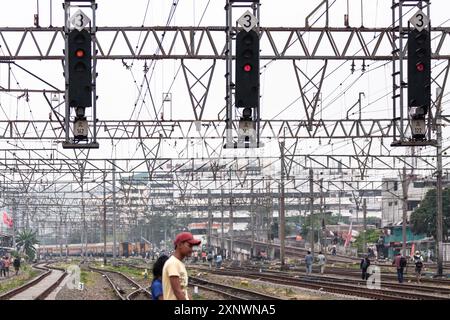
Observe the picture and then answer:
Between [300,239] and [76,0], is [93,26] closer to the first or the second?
[76,0]

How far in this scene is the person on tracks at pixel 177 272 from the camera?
8836mm

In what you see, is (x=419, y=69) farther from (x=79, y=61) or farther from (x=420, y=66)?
(x=79, y=61)

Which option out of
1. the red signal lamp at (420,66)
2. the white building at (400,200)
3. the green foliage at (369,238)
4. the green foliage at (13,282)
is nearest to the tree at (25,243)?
the green foliage at (369,238)

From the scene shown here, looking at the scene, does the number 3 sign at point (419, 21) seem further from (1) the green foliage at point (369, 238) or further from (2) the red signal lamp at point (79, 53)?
(1) the green foliage at point (369, 238)

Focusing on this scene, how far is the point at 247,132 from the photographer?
63.5ft

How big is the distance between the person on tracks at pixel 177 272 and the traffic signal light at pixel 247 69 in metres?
9.32

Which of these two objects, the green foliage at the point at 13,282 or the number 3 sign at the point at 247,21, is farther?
the green foliage at the point at 13,282

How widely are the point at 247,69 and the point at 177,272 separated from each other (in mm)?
9735

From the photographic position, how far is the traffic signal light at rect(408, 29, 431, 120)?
1831 cm

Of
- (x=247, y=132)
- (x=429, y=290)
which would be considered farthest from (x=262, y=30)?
(x=429, y=290)

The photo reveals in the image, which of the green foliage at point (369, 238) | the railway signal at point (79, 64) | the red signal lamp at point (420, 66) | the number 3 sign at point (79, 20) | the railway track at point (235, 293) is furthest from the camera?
the green foliage at point (369, 238)

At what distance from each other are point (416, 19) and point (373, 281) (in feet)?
73.1

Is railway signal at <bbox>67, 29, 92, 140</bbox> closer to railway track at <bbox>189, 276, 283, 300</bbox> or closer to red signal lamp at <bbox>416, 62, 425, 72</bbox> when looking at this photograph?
red signal lamp at <bbox>416, 62, 425, 72</bbox>

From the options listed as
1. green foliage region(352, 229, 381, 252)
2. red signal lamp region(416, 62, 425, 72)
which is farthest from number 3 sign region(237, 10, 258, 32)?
green foliage region(352, 229, 381, 252)
